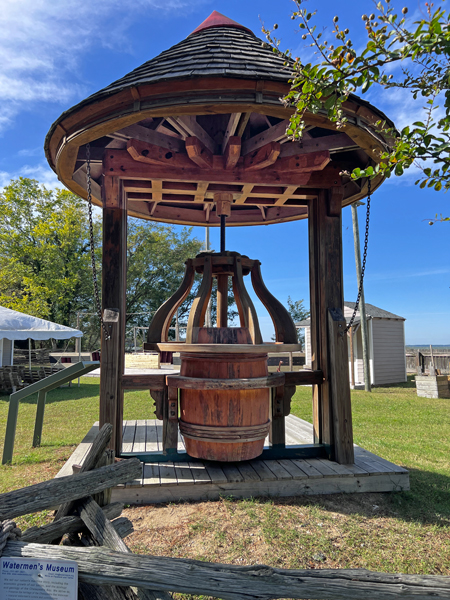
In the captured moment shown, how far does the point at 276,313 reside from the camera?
4.58m

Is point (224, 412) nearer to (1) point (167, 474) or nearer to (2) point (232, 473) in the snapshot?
(2) point (232, 473)

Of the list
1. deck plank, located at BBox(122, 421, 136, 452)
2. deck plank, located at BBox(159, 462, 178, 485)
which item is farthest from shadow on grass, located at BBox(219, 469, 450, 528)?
deck plank, located at BBox(122, 421, 136, 452)

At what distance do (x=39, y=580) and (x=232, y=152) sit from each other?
341 cm

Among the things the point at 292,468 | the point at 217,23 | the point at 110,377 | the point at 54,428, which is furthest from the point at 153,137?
the point at 54,428

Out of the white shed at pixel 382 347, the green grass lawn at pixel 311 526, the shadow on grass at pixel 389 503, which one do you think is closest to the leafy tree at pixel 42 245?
the white shed at pixel 382 347

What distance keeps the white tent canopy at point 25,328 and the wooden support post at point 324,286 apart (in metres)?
10.2

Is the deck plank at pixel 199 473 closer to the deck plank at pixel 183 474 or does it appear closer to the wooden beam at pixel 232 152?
the deck plank at pixel 183 474

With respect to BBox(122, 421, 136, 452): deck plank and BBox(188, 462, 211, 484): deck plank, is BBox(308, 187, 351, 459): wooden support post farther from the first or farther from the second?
BBox(122, 421, 136, 452): deck plank

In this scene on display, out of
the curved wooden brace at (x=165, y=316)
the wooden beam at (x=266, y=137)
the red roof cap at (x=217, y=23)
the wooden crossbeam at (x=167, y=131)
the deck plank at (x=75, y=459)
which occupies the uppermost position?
the red roof cap at (x=217, y=23)

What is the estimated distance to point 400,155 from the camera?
167 centimetres

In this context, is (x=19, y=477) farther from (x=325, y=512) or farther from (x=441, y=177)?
(x=441, y=177)

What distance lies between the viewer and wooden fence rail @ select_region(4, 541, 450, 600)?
1590mm

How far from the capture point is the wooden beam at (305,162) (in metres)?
4.06

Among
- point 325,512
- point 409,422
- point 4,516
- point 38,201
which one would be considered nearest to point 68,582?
point 4,516
